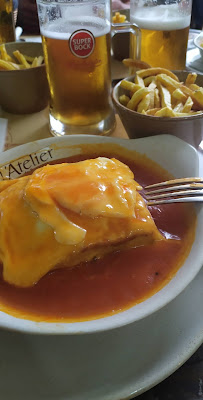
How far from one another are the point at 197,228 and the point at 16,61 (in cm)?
127

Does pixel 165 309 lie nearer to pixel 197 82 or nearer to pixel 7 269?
pixel 7 269

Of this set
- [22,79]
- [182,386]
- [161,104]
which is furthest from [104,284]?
[22,79]

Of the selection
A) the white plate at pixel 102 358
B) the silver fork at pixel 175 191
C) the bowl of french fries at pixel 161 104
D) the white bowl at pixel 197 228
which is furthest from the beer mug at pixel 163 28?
the white plate at pixel 102 358

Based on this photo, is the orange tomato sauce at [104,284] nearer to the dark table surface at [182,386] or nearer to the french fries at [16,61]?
the dark table surface at [182,386]

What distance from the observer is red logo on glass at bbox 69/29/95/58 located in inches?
50.0

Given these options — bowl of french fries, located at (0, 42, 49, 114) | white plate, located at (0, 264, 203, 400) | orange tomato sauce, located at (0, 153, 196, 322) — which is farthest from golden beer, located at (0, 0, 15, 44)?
white plate, located at (0, 264, 203, 400)

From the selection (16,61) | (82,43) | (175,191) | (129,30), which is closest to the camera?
(175,191)

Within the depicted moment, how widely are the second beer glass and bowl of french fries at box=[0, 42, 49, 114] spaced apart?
0.14 meters

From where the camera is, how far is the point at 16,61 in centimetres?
172

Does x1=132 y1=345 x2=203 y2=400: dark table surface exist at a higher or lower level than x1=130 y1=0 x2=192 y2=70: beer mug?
lower

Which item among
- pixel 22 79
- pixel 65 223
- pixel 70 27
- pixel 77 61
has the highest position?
pixel 70 27

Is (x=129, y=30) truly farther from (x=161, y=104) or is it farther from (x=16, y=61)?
(x=16, y=61)

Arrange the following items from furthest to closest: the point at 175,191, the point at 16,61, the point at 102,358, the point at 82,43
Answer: the point at 16,61 → the point at 82,43 → the point at 175,191 → the point at 102,358

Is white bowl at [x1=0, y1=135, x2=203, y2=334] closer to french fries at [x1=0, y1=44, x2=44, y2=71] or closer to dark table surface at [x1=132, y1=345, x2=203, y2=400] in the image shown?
dark table surface at [x1=132, y1=345, x2=203, y2=400]
